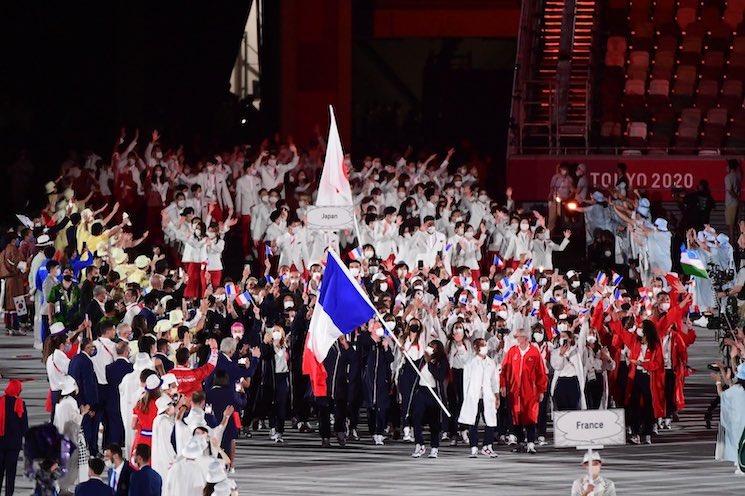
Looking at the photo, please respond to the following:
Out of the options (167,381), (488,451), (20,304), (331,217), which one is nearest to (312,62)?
(20,304)

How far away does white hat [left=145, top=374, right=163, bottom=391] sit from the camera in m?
15.8

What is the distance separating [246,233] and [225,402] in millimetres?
12631

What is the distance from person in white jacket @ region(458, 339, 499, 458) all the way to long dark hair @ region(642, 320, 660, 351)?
1800 millimetres

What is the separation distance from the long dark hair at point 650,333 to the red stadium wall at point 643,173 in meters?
12.5

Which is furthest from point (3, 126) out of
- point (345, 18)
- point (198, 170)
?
point (345, 18)

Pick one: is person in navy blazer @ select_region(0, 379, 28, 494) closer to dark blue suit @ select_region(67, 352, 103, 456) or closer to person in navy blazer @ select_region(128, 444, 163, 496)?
dark blue suit @ select_region(67, 352, 103, 456)

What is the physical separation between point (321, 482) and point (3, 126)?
56.7 feet

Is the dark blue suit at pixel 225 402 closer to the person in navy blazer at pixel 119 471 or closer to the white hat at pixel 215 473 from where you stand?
the person in navy blazer at pixel 119 471

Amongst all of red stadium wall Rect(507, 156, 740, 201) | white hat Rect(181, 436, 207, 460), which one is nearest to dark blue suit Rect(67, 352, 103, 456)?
white hat Rect(181, 436, 207, 460)

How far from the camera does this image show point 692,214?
29.5m

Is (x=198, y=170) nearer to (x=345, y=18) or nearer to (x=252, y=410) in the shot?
(x=252, y=410)

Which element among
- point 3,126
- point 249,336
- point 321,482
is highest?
point 3,126

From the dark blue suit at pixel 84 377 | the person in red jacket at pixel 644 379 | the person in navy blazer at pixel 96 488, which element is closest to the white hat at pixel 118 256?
the dark blue suit at pixel 84 377

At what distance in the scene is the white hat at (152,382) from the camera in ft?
51.7
